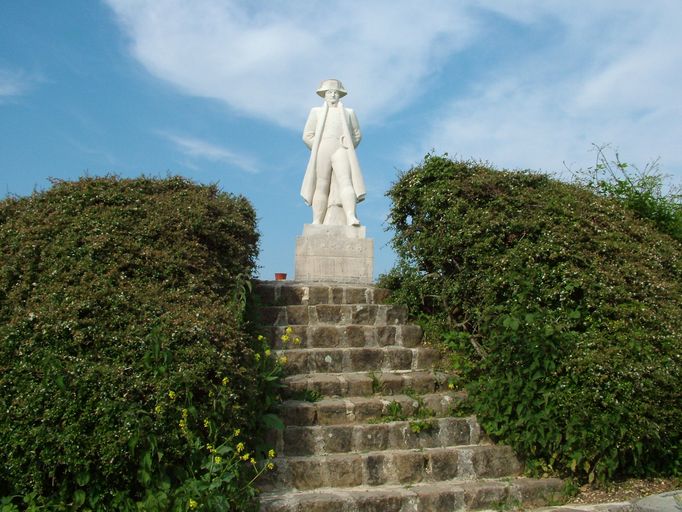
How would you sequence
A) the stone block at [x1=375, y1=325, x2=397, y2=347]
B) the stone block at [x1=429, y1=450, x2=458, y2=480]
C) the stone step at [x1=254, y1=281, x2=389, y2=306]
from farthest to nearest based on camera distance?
the stone step at [x1=254, y1=281, x2=389, y2=306] < the stone block at [x1=375, y1=325, x2=397, y2=347] < the stone block at [x1=429, y1=450, x2=458, y2=480]

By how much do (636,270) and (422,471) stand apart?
8.98 ft

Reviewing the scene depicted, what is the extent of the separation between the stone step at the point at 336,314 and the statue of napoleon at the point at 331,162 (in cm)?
266

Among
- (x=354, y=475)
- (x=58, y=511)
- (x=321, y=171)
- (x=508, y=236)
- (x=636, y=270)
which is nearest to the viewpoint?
(x=58, y=511)

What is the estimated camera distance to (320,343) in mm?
6652

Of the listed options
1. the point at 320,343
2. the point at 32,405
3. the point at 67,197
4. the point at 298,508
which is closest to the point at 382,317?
the point at 320,343

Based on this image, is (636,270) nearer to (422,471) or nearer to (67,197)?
(422,471)

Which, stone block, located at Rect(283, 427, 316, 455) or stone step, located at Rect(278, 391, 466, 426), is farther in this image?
stone step, located at Rect(278, 391, 466, 426)

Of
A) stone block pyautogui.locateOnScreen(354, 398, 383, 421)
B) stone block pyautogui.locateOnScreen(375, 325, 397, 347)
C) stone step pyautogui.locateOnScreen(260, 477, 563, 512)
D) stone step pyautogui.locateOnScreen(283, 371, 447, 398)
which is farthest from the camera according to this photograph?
stone block pyautogui.locateOnScreen(375, 325, 397, 347)

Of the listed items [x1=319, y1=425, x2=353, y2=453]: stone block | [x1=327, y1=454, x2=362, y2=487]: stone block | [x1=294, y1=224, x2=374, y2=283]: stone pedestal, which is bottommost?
[x1=327, y1=454, x2=362, y2=487]: stone block

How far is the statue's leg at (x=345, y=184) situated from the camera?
948cm

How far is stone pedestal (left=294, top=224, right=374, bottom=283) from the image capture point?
920cm

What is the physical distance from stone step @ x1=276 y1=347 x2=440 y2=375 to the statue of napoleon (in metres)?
3.55

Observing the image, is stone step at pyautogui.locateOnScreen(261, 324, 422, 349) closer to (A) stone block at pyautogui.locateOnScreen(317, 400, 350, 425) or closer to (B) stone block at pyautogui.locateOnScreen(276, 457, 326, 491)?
(A) stone block at pyautogui.locateOnScreen(317, 400, 350, 425)

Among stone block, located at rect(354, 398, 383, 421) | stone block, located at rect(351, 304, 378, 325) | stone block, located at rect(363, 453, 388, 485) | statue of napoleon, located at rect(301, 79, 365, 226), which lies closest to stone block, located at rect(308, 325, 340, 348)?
stone block, located at rect(351, 304, 378, 325)
